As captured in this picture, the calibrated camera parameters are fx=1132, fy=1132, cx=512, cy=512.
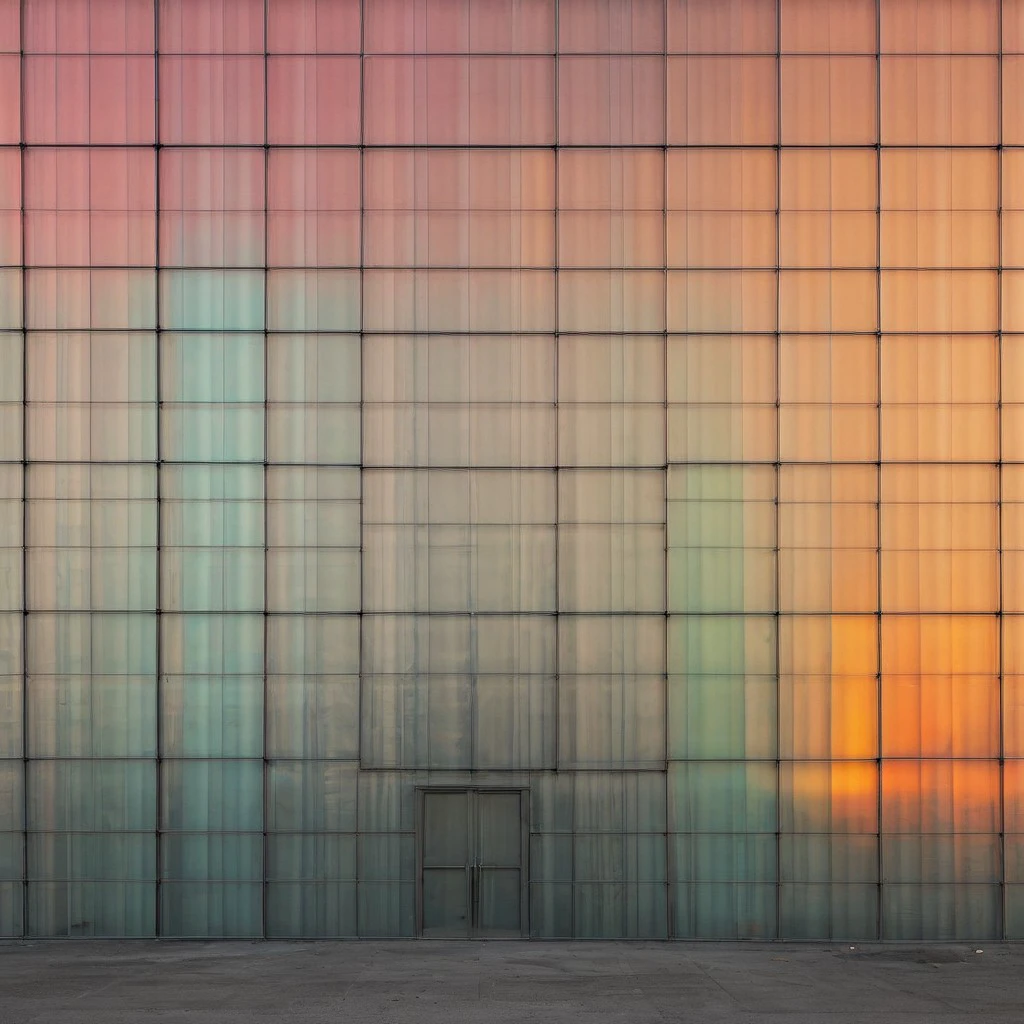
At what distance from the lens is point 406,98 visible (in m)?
25.8

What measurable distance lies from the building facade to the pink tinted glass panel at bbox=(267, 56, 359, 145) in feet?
0.34

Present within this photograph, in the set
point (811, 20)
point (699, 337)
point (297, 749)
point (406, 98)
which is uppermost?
point (811, 20)

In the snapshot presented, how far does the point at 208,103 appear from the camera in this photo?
25.8m

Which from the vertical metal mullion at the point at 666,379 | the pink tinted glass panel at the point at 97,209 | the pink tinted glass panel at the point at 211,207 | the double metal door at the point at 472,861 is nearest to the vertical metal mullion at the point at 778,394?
the vertical metal mullion at the point at 666,379

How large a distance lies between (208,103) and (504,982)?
20029mm

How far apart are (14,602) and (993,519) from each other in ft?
73.3

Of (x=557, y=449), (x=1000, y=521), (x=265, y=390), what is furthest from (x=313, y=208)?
(x=1000, y=521)

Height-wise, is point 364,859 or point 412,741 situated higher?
point 412,741

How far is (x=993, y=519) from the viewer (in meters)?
25.8

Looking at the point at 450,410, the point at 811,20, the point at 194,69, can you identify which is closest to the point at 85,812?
the point at 450,410

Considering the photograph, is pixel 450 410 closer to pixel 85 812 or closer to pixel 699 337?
pixel 699 337

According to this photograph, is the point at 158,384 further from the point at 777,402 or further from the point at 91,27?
the point at 777,402

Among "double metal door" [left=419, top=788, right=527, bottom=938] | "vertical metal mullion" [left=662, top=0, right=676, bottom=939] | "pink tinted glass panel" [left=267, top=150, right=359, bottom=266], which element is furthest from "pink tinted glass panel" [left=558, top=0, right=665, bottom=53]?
"double metal door" [left=419, top=788, right=527, bottom=938]

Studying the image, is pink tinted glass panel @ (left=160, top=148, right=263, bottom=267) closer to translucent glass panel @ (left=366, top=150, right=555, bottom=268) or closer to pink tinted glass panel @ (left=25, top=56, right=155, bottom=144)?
pink tinted glass panel @ (left=25, top=56, right=155, bottom=144)
